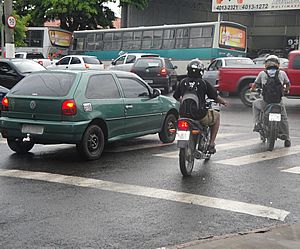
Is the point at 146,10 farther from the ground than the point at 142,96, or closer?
farther from the ground

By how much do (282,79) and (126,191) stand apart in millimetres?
4798

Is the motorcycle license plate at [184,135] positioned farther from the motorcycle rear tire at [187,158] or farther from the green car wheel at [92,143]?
the green car wheel at [92,143]

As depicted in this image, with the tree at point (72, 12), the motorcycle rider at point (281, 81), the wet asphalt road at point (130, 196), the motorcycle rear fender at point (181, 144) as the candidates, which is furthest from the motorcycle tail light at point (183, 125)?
the tree at point (72, 12)

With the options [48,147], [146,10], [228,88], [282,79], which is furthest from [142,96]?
[146,10]

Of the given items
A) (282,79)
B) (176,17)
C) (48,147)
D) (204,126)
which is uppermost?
(176,17)

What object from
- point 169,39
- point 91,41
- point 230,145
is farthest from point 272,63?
point 91,41

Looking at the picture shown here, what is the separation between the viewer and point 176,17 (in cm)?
5166

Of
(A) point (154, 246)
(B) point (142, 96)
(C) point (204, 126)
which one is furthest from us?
(B) point (142, 96)

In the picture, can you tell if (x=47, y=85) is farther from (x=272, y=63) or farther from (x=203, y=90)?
(x=272, y=63)

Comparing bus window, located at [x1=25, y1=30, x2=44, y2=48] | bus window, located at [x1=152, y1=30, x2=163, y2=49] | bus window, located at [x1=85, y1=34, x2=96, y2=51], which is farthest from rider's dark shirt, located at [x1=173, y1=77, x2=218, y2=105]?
bus window, located at [x1=25, y1=30, x2=44, y2=48]

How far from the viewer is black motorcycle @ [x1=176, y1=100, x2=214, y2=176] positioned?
7383 millimetres

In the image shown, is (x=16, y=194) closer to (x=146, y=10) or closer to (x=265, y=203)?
(x=265, y=203)

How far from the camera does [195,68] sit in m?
7.75

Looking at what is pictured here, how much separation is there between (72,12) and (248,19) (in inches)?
843
